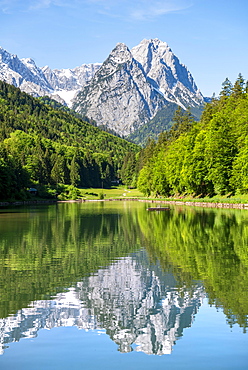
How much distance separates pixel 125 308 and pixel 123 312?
18.4 inches

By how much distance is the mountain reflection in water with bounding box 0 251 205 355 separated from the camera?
1314 centimetres

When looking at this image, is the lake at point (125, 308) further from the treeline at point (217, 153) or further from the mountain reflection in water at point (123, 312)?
the treeline at point (217, 153)

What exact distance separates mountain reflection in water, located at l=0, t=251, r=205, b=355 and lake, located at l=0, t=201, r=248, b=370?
32 millimetres

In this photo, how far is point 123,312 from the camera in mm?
15461

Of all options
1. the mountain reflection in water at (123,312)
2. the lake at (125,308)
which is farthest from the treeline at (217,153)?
the mountain reflection in water at (123,312)

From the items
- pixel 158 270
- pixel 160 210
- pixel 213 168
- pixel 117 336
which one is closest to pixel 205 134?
pixel 213 168

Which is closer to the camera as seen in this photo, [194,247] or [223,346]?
[223,346]

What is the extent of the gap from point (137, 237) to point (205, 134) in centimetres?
6769

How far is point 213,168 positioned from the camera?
302 feet

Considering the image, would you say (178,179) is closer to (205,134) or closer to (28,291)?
(205,134)

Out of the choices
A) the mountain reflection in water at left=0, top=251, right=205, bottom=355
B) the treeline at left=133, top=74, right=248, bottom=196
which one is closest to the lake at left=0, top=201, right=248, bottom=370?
the mountain reflection in water at left=0, top=251, right=205, bottom=355

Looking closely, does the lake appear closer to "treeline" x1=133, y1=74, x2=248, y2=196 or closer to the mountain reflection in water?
the mountain reflection in water

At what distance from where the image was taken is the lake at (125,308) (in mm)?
11703

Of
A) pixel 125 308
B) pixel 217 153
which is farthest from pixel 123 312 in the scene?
pixel 217 153
